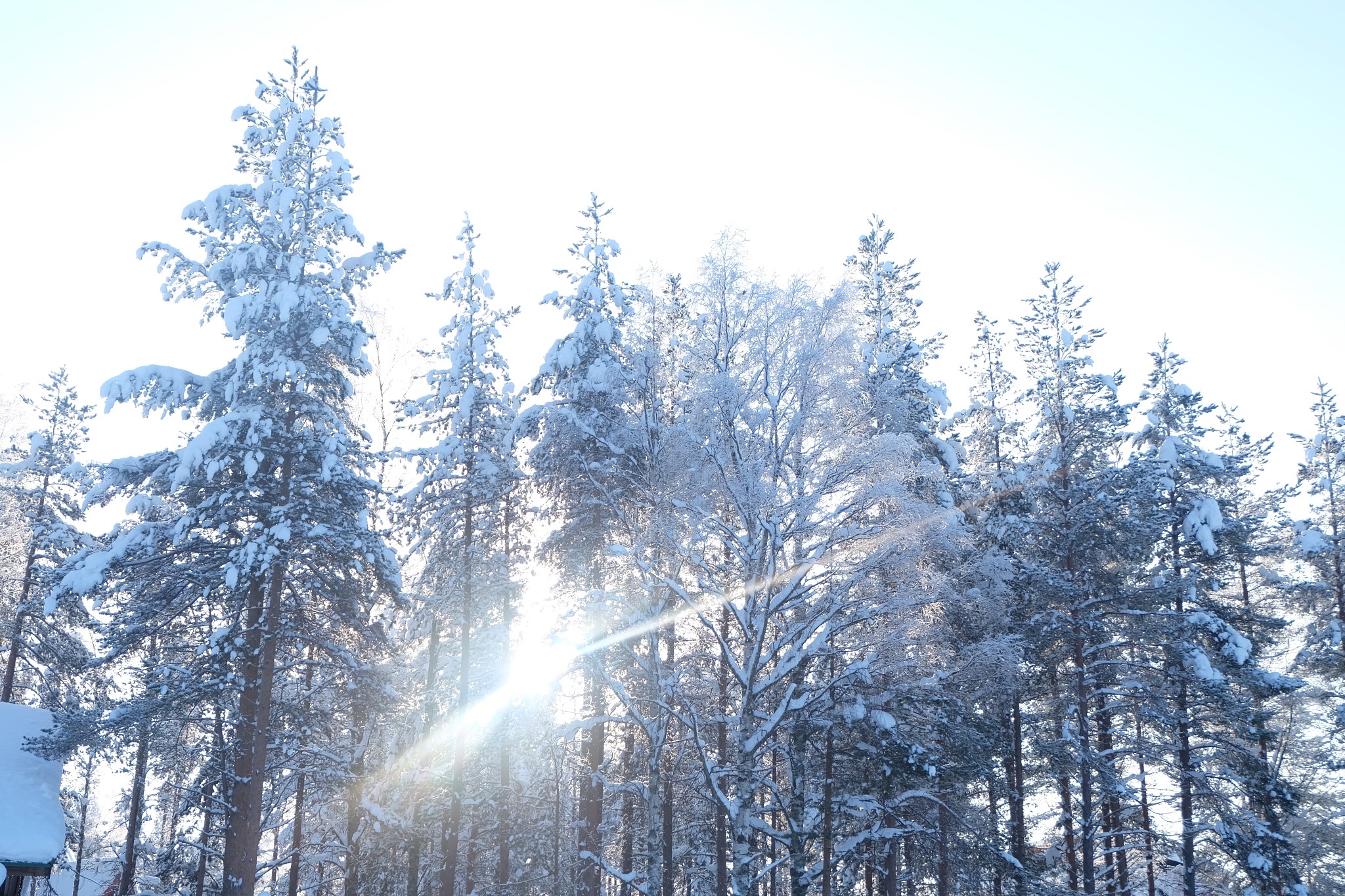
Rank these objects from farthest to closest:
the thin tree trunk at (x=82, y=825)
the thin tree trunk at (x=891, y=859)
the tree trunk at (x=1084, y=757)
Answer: the thin tree trunk at (x=82, y=825), the tree trunk at (x=1084, y=757), the thin tree trunk at (x=891, y=859)

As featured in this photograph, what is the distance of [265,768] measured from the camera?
16.4 meters

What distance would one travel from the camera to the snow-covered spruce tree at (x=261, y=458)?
14.6 meters

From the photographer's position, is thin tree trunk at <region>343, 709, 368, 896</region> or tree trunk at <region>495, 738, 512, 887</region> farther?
tree trunk at <region>495, 738, 512, 887</region>

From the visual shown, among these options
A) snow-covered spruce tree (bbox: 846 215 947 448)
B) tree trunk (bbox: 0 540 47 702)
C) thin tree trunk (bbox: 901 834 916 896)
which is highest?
snow-covered spruce tree (bbox: 846 215 947 448)

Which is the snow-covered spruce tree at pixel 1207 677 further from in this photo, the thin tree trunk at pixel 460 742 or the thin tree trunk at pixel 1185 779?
the thin tree trunk at pixel 460 742

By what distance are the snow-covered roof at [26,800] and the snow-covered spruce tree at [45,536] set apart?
18.2ft

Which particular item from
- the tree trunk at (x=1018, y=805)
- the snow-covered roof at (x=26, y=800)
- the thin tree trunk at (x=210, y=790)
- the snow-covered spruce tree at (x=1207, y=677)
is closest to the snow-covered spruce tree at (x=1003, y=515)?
the tree trunk at (x=1018, y=805)

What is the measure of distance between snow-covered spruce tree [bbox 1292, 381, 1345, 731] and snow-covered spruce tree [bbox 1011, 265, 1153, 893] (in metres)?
7.56

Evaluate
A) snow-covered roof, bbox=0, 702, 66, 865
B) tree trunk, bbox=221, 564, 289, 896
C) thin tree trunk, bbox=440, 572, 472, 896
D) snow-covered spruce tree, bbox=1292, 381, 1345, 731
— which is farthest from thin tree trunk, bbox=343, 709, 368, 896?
snow-covered spruce tree, bbox=1292, 381, 1345, 731

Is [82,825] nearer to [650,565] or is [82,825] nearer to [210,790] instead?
[210,790]

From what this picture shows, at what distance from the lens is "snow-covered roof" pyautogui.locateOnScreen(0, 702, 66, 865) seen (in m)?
15.1

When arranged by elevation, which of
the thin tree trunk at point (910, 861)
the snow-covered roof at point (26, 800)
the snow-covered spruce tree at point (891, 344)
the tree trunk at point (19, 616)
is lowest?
the thin tree trunk at point (910, 861)

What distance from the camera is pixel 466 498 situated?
21.2 m

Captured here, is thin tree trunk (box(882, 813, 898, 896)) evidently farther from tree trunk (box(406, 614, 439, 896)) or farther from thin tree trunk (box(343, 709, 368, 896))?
thin tree trunk (box(343, 709, 368, 896))
